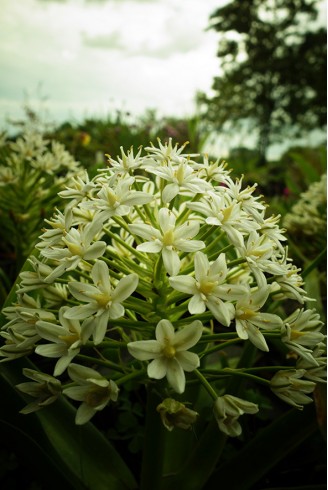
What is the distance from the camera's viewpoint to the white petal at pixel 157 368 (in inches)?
31.4

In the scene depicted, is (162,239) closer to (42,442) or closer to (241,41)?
(42,442)

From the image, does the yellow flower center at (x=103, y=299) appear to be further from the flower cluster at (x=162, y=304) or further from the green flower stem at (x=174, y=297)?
the green flower stem at (x=174, y=297)

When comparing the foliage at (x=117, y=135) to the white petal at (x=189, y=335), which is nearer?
the white petal at (x=189, y=335)

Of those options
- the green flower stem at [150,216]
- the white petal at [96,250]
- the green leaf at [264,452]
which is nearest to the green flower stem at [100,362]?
the white petal at [96,250]

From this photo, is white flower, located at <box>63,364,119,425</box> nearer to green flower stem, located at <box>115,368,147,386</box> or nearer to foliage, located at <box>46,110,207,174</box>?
green flower stem, located at <box>115,368,147,386</box>

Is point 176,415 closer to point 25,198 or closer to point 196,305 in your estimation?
point 196,305

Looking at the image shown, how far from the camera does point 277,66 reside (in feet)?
76.3

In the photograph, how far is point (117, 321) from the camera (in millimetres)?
934

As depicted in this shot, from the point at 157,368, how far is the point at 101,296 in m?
0.18

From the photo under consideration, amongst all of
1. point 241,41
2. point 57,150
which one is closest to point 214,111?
point 57,150

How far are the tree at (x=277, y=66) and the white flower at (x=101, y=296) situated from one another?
21.8 metres

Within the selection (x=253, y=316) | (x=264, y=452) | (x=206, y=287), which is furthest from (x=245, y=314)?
(x=264, y=452)

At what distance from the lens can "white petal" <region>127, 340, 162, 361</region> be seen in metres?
0.81

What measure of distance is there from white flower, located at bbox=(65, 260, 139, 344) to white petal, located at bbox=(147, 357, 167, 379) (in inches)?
4.4
